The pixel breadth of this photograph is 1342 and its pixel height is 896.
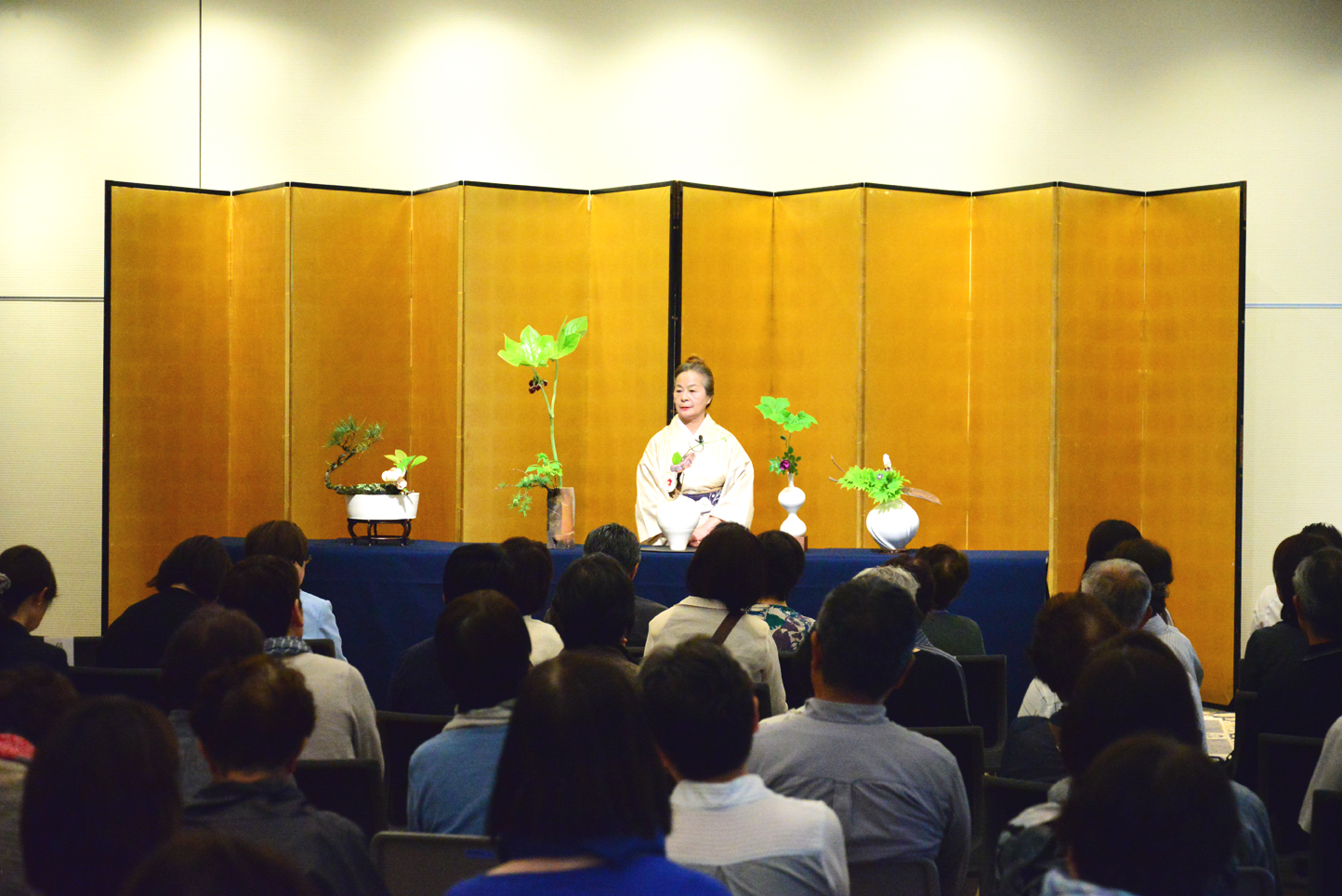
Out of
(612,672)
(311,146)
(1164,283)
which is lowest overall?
(612,672)

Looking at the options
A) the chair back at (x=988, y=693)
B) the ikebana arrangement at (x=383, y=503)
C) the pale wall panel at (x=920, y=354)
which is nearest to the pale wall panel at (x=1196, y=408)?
the pale wall panel at (x=920, y=354)

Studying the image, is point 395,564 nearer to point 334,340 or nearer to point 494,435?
point 494,435

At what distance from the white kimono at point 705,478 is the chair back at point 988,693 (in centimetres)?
231

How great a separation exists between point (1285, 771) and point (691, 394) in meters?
3.39

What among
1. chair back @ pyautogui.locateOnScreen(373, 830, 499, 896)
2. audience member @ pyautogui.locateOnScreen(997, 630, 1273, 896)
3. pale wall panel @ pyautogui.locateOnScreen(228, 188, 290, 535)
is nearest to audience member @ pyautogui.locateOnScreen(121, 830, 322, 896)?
chair back @ pyautogui.locateOnScreen(373, 830, 499, 896)

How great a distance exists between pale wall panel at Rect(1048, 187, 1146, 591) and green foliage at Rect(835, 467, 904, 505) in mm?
1576

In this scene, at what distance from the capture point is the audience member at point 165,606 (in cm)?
335

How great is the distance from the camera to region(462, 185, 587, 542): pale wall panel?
6520mm

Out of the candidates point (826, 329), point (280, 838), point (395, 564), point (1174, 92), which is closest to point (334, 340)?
point (395, 564)

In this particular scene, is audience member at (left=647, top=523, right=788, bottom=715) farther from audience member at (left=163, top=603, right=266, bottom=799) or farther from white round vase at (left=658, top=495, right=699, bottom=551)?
white round vase at (left=658, top=495, right=699, bottom=551)

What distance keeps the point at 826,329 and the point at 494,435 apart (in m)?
1.84

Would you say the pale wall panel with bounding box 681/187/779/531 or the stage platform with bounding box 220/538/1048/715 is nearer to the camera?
the stage platform with bounding box 220/538/1048/715

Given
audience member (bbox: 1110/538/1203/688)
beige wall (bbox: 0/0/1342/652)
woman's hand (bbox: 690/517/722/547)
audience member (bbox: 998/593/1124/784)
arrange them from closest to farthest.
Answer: audience member (bbox: 998/593/1124/784) < audience member (bbox: 1110/538/1203/688) < woman's hand (bbox: 690/517/722/547) < beige wall (bbox: 0/0/1342/652)

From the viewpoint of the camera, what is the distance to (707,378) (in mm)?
5703
